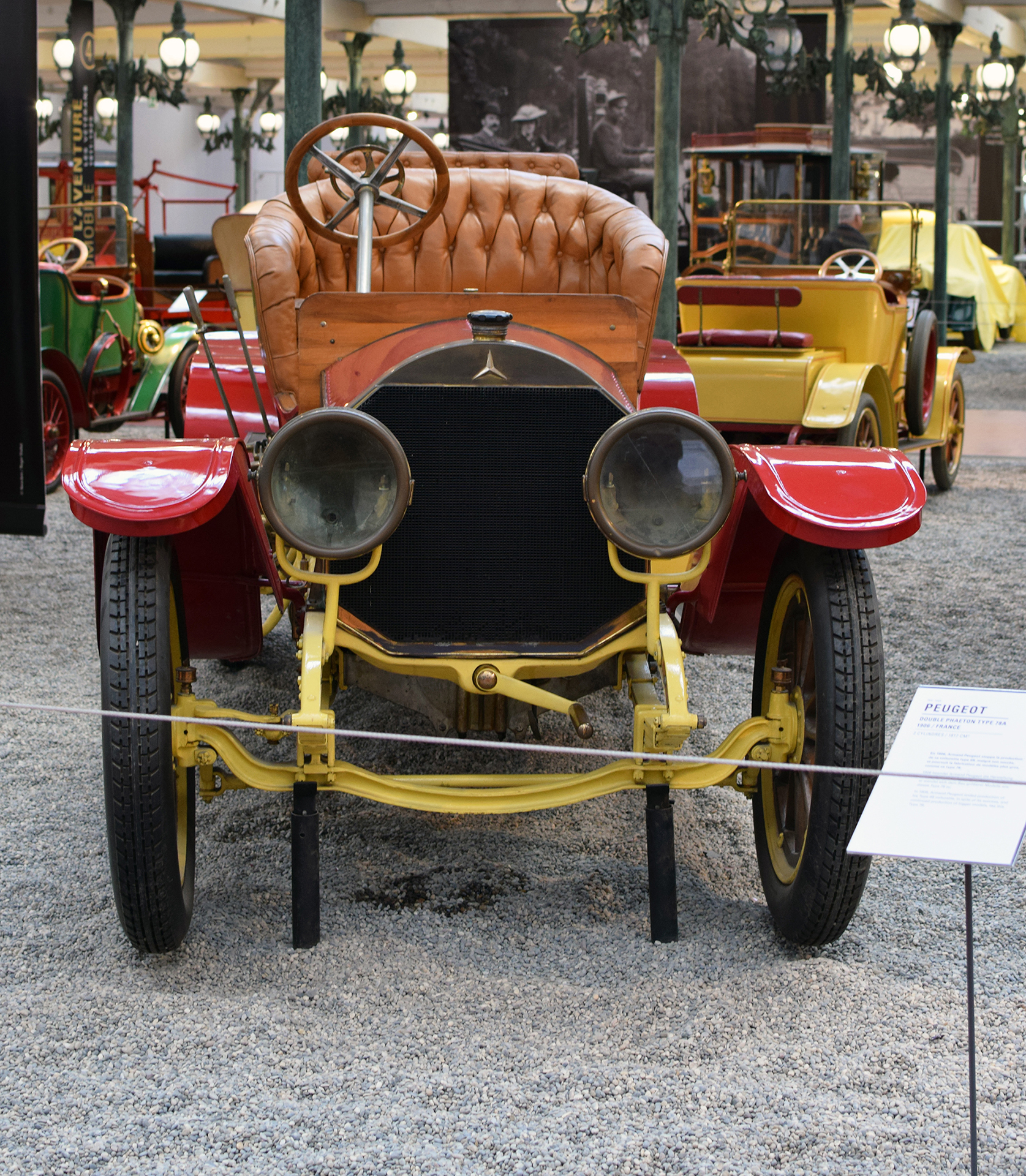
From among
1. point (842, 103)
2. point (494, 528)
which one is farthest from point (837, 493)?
point (842, 103)

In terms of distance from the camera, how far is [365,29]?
1717cm

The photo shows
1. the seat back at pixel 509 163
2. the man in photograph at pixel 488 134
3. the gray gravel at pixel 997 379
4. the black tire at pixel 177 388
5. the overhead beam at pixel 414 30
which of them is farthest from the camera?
the overhead beam at pixel 414 30

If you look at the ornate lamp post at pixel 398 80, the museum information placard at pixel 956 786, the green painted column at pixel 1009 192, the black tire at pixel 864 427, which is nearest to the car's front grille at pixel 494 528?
the museum information placard at pixel 956 786

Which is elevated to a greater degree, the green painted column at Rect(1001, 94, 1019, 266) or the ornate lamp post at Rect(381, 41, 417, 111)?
the ornate lamp post at Rect(381, 41, 417, 111)

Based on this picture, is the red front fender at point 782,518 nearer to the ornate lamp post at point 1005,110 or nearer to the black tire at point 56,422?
the black tire at point 56,422

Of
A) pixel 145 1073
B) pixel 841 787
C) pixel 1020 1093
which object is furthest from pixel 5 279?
pixel 1020 1093

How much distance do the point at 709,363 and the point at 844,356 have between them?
2.87 feet

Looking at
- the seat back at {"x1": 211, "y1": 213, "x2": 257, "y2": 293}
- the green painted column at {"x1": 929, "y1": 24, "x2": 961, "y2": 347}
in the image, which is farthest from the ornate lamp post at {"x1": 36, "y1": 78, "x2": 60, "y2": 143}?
the seat back at {"x1": 211, "y1": 213, "x2": 257, "y2": 293}

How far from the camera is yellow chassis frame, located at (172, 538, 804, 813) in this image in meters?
2.23

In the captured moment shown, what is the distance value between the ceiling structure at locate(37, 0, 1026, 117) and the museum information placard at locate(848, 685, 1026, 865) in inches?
517

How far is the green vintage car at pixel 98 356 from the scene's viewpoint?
7.05 metres

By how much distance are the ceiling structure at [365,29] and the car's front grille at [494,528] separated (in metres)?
12.3

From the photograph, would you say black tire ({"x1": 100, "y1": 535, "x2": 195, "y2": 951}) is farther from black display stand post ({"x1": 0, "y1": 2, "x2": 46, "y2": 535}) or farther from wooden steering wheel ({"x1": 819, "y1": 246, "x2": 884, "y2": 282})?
wooden steering wheel ({"x1": 819, "y1": 246, "x2": 884, "y2": 282})

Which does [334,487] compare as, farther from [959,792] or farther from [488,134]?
[488,134]
